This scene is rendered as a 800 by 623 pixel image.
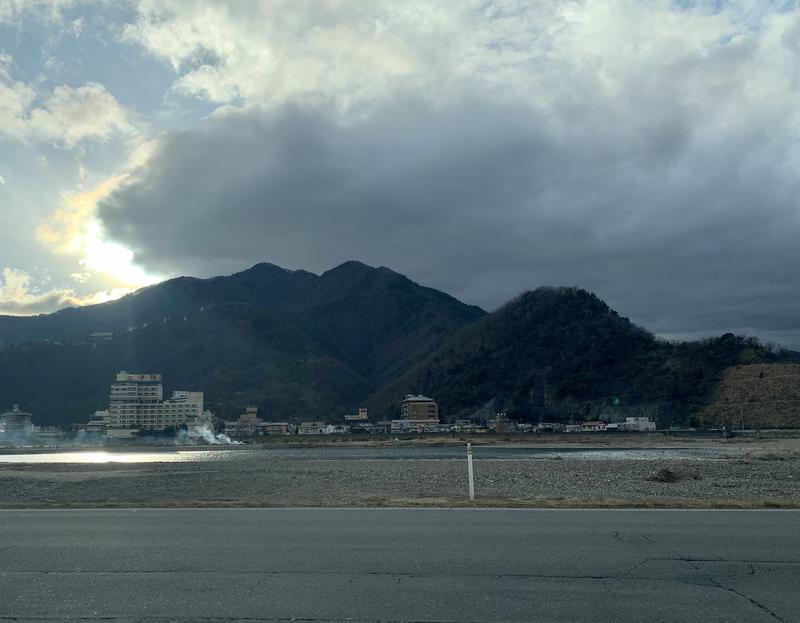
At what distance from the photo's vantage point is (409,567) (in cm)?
899

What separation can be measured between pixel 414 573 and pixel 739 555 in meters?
4.76

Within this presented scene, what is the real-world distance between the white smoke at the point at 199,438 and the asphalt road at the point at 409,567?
155 metres

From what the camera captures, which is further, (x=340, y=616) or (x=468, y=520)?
(x=468, y=520)

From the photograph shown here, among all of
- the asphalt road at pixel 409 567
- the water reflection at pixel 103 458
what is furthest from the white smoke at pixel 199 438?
the asphalt road at pixel 409 567

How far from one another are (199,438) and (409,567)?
17006 cm

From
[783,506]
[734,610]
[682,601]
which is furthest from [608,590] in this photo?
[783,506]

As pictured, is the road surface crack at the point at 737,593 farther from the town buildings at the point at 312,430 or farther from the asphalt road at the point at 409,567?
the town buildings at the point at 312,430

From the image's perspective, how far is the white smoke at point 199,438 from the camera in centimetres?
16281

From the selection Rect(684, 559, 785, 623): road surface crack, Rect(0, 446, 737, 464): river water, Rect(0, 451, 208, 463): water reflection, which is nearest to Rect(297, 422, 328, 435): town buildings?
Rect(0, 451, 208, 463): water reflection

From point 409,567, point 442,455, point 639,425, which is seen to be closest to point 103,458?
point 442,455

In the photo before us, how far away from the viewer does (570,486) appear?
27.2m

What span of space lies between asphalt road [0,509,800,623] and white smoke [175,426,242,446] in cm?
15465

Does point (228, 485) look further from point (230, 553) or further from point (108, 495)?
point (230, 553)

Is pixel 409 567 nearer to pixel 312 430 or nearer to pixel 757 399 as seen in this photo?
pixel 757 399
